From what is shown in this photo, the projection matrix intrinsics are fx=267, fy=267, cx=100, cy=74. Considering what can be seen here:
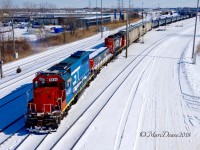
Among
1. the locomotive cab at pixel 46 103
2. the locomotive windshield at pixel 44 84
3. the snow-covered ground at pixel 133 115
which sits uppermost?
the locomotive windshield at pixel 44 84

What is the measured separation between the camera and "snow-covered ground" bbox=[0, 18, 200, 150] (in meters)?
15.7

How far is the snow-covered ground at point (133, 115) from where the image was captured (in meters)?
15.7

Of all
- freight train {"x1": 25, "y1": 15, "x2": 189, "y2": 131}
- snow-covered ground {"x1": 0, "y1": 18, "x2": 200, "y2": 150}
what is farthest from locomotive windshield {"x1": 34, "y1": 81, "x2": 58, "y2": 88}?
snow-covered ground {"x1": 0, "y1": 18, "x2": 200, "y2": 150}

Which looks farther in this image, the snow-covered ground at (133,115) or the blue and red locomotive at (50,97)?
the blue and red locomotive at (50,97)

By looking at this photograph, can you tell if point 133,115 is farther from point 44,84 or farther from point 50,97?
point 44,84

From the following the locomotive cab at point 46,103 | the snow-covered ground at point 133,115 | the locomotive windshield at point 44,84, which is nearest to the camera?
the snow-covered ground at point 133,115

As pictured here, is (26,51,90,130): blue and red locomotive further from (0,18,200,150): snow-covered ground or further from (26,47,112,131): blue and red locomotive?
(0,18,200,150): snow-covered ground

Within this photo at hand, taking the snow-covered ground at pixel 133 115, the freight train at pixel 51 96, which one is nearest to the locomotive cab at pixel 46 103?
the freight train at pixel 51 96

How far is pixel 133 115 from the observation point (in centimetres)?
1967

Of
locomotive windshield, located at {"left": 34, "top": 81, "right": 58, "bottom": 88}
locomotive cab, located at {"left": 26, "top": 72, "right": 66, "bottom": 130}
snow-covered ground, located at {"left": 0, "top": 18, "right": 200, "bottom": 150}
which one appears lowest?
snow-covered ground, located at {"left": 0, "top": 18, "right": 200, "bottom": 150}

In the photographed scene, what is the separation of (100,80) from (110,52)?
973cm

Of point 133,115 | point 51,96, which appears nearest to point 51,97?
point 51,96

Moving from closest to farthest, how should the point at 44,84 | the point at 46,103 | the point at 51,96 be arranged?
the point at 51,96 → the point at 46,103 → the point at 44,84

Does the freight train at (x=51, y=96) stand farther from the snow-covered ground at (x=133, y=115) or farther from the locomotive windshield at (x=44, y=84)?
the snow-covered ground at (x=133, y=115)
